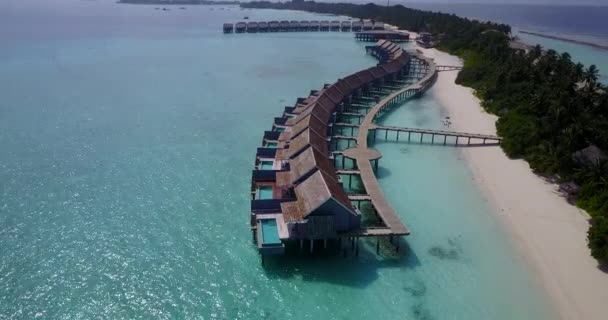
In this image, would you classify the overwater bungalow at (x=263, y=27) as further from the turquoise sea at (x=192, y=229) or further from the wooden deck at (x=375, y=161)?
the wooden deck at (x=375, y=161)

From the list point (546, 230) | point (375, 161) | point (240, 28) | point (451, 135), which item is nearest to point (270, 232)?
point (375, 161)

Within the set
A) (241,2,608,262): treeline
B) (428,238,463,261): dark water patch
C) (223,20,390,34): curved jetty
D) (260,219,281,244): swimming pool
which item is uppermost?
(223,20,390,34): curved jetty

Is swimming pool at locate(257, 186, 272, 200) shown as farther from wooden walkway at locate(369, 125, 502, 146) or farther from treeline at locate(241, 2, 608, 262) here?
treeline at locate(241, 2, 608, 262)

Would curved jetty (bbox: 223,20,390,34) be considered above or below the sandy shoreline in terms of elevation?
above

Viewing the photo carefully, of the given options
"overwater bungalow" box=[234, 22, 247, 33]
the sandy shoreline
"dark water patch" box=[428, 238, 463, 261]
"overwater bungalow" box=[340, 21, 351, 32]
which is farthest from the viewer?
"overwater bungalow" box=[340, 21, 351, 32]

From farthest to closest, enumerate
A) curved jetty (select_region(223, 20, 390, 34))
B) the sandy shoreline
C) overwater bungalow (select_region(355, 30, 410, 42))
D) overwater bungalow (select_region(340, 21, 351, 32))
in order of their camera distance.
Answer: overwater bungalow (select_region(340, 21, 351, 32))
curved jetty (select_region(223, 20, 390, 34))
overwater bungalow (select_region(355, 30, 410, 42))
the sandy shoreline

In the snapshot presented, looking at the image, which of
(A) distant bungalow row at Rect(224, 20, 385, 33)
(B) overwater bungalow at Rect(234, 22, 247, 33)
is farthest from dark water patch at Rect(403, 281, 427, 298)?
(B) overwater bungalow at Rect(234, 22, 247, 33)

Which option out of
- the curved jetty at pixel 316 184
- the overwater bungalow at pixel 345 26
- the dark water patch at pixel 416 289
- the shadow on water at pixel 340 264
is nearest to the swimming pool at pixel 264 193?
the curved jetty at pixel 316 184

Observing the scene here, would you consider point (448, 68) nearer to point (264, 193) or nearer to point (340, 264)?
point (264, 193)
